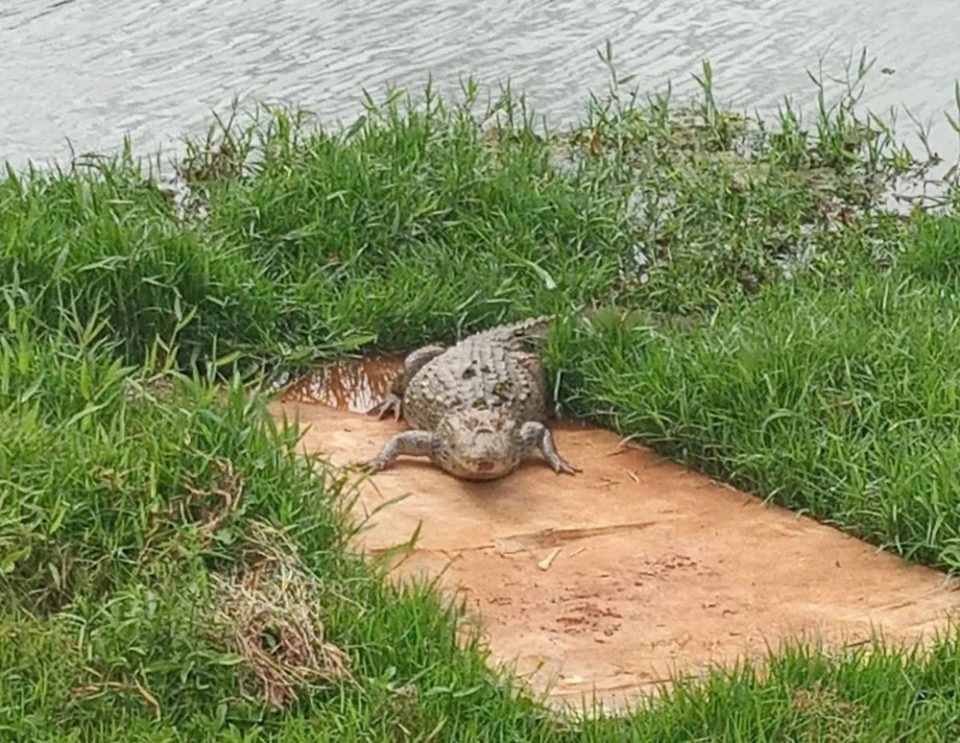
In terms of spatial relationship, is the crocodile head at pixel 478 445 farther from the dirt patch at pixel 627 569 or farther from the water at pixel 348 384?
the water at pixel 348 384

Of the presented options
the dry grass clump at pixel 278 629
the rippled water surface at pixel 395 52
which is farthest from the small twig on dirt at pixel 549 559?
the rippled water surface at pixel 395 52

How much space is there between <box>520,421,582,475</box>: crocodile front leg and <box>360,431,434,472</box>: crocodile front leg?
0.29 meters

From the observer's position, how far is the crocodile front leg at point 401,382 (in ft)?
17.9

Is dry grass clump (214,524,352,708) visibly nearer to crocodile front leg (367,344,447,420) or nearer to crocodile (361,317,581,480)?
crocodile (361,317,581,480)

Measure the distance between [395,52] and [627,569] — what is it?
4.03 metres

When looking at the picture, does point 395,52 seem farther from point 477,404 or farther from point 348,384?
point 477,404

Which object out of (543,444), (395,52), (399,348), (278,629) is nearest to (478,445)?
(543,444)

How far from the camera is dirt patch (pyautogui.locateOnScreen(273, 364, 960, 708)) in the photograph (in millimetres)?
3959

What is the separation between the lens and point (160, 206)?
5836 mm

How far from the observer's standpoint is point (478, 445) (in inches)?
195

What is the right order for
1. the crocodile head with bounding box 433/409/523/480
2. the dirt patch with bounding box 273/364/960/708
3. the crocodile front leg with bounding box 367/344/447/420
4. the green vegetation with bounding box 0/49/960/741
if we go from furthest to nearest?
1. the crocodile front leg with bounding box 367/344/447/420
2. the crocodile head with bounding box 433/409/523/480
3. the dirt patch with bounding box 273/364/960/708
4. the green vegetation with bounding box 0/49/960/741

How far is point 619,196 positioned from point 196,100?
205 cm

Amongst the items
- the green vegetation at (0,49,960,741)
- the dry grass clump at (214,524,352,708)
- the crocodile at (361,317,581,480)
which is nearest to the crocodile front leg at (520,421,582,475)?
the crocodile at (361,317,581,480)

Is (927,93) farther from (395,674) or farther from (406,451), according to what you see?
(395,674)
